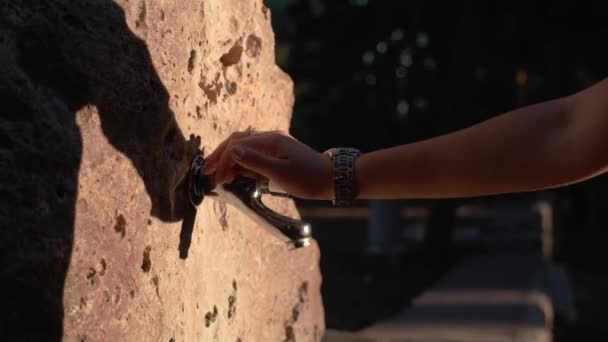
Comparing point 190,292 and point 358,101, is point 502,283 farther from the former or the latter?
point 190,292

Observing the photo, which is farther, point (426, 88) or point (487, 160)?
point (426, 88)

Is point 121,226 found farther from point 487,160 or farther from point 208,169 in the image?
point 487,160

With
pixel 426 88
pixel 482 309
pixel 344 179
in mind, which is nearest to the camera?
pixel 344 179

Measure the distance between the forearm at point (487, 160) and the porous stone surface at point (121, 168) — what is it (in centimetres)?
34

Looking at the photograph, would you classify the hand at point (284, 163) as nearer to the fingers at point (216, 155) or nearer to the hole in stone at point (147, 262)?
the fingers at point (216, 155)

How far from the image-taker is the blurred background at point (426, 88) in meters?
6.21

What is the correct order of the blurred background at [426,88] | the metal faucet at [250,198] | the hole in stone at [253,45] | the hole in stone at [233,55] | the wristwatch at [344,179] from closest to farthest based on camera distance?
1. the wristwatch at [344,179]
2. the metal faucet at [250,198]
3. the hole in stone at [233,55]
4. the hole in stone at [253,45]
5. the blurred background at [426,88]

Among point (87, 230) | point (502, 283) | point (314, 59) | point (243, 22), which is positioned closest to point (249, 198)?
point (87, 230)

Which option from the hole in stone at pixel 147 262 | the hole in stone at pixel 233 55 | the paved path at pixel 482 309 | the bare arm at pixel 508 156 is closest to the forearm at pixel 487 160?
the bare arm at pixel 508 156

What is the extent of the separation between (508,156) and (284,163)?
320 millimetres

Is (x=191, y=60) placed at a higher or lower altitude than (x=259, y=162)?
higher

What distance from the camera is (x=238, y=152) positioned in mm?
1304

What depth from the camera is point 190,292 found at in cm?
146

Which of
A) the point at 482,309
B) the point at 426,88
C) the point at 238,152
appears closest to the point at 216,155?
the point at 238,152
